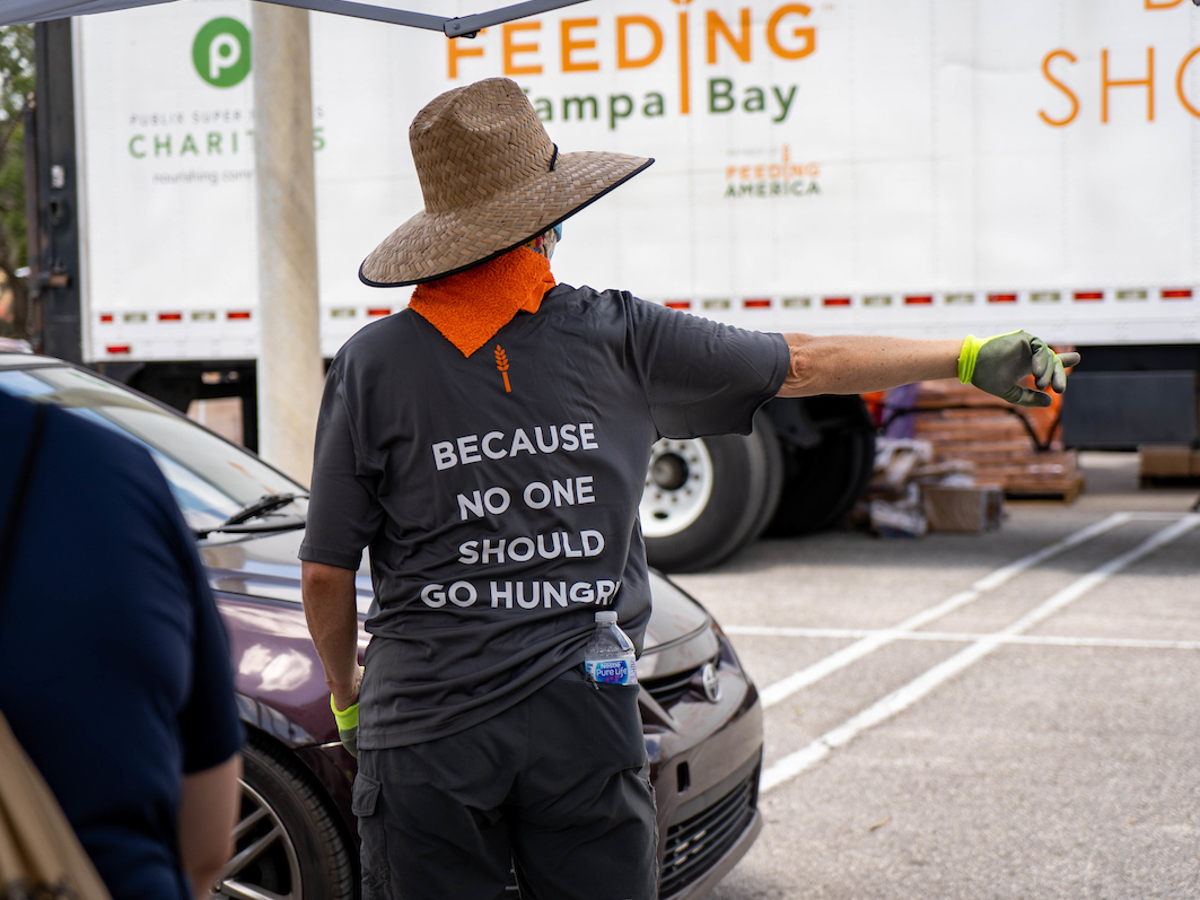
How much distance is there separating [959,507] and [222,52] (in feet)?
21.3

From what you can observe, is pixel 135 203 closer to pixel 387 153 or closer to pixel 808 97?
pixel 387 153

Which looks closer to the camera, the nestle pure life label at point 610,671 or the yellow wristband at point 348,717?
the nestle pure life label at point 610,671

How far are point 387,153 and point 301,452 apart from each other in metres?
3.21

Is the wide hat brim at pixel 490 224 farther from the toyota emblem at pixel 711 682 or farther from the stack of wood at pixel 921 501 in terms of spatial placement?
the stack of wood at pixel 921 501

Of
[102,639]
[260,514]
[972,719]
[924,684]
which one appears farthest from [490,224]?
[924,684]

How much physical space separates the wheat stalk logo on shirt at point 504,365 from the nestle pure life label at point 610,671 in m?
0.44

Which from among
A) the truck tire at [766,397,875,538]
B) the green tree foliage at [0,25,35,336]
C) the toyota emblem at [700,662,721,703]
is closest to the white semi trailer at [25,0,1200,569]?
the truck tire at [766,397,875,538]

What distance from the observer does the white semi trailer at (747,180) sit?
7.76m

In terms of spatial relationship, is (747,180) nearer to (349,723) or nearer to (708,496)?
Answer: (708,496)

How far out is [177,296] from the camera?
8992mm

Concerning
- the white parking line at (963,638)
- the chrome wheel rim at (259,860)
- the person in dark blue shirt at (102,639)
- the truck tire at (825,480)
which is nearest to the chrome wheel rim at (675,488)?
the truck tire at (825,480)

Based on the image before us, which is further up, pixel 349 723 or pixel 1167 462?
pixel 349 723

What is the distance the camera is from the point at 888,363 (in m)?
2.21

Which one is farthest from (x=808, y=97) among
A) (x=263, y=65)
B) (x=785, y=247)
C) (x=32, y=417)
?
(x=32, y=417)
